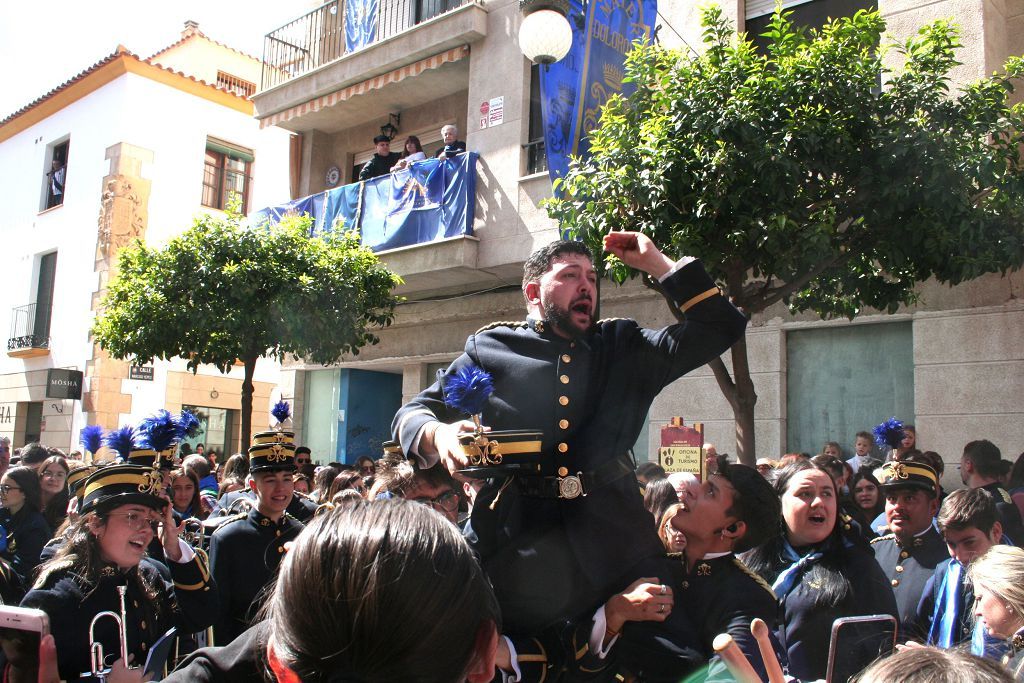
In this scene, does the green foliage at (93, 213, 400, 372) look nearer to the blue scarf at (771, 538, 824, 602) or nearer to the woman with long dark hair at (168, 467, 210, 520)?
the woman with long dark hair at (168, 467, 210, 520)

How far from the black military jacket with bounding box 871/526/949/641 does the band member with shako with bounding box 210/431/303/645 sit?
3233 millimetres

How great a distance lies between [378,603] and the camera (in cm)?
128

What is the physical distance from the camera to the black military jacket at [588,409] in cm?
275

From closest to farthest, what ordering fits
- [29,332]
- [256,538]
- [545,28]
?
Answer: [256,538]
[545,28]
[29,332]

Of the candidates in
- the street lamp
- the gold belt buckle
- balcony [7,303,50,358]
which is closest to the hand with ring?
the gold belt buckle

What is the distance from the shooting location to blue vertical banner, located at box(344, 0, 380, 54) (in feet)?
52.2

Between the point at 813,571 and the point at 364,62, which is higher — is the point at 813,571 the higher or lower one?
→ the lower one

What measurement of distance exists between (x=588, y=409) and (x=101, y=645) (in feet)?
7.19

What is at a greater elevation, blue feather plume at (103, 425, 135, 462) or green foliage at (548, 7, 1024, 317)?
green foliage at (548, 7, 1024, 317)

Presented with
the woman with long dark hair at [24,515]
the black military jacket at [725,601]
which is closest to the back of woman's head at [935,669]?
the black military jacket at [725,601]

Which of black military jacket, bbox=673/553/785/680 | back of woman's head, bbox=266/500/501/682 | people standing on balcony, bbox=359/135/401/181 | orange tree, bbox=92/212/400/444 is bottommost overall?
black military jacket, bbox=673/553/785/680

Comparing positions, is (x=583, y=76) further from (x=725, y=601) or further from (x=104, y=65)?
(x=104, y=65)

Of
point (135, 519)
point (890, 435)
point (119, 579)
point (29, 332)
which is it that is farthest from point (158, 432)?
point (29, 332)

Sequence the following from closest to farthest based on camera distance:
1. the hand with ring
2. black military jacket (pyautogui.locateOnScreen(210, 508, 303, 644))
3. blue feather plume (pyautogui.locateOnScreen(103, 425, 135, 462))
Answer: the hand with ring
blue feather plume (pyautogui.locateOnScreen(103, 425, 135, 462))
black military jacket (pyautogui.locateOnScreen(210, 508, 303, 644))
